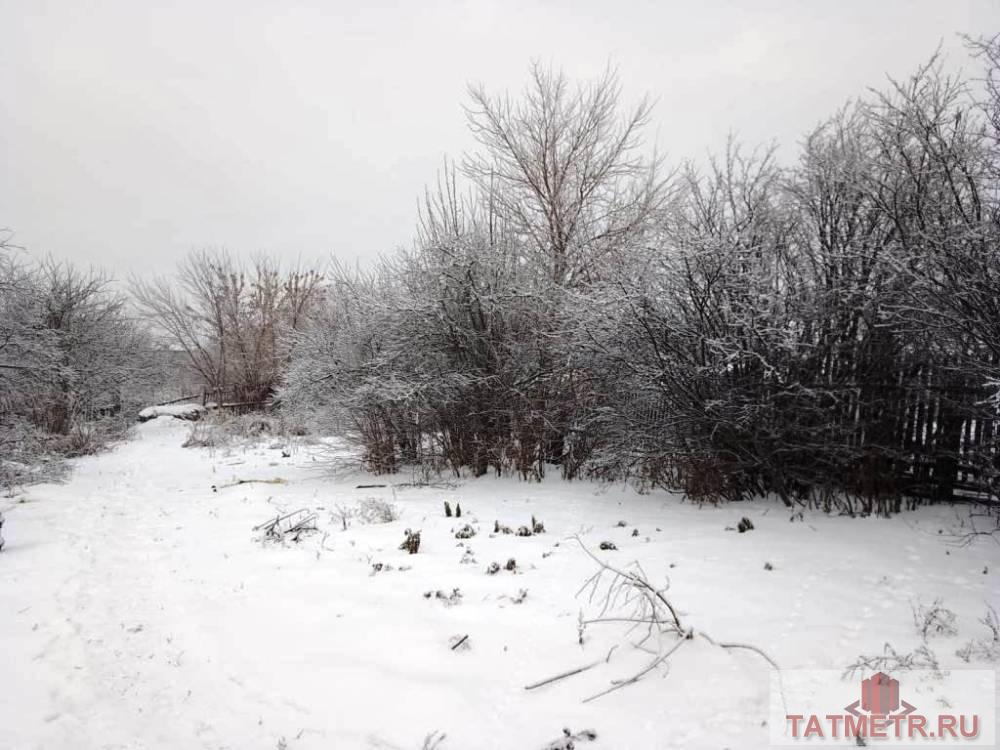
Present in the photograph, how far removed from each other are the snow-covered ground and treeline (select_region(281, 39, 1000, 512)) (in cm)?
81

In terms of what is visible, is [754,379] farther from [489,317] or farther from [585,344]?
[489,317]

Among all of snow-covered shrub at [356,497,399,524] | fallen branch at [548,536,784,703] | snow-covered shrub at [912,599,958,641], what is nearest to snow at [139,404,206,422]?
snow-covered shrub at [356,497,399,524]

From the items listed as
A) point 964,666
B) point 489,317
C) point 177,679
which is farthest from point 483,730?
point 489,317

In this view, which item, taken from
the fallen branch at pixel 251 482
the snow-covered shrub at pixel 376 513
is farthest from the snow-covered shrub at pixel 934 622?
the fallen branch at pixel 251 482

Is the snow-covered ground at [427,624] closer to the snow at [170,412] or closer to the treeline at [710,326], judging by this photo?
the treeline at [710,326]

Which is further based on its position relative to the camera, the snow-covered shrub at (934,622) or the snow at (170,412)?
the snow at (170,412)

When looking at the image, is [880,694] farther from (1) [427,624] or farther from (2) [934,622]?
(1) [427,624]

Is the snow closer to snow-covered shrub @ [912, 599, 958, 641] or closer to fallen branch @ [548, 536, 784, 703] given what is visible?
fallen branch @ [548, 536, 784, 703]

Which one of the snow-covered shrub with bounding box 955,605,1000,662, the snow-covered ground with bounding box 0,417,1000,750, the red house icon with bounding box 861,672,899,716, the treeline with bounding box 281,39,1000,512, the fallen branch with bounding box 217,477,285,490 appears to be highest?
the treeline with bounding box 281,39,1000,512

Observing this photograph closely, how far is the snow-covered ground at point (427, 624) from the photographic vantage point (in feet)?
9.00

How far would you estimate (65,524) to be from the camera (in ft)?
21.9

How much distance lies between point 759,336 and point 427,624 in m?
4.27

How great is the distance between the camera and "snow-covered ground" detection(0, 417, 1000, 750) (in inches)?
108

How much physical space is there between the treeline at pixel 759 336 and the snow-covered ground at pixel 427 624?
0.81 metres
